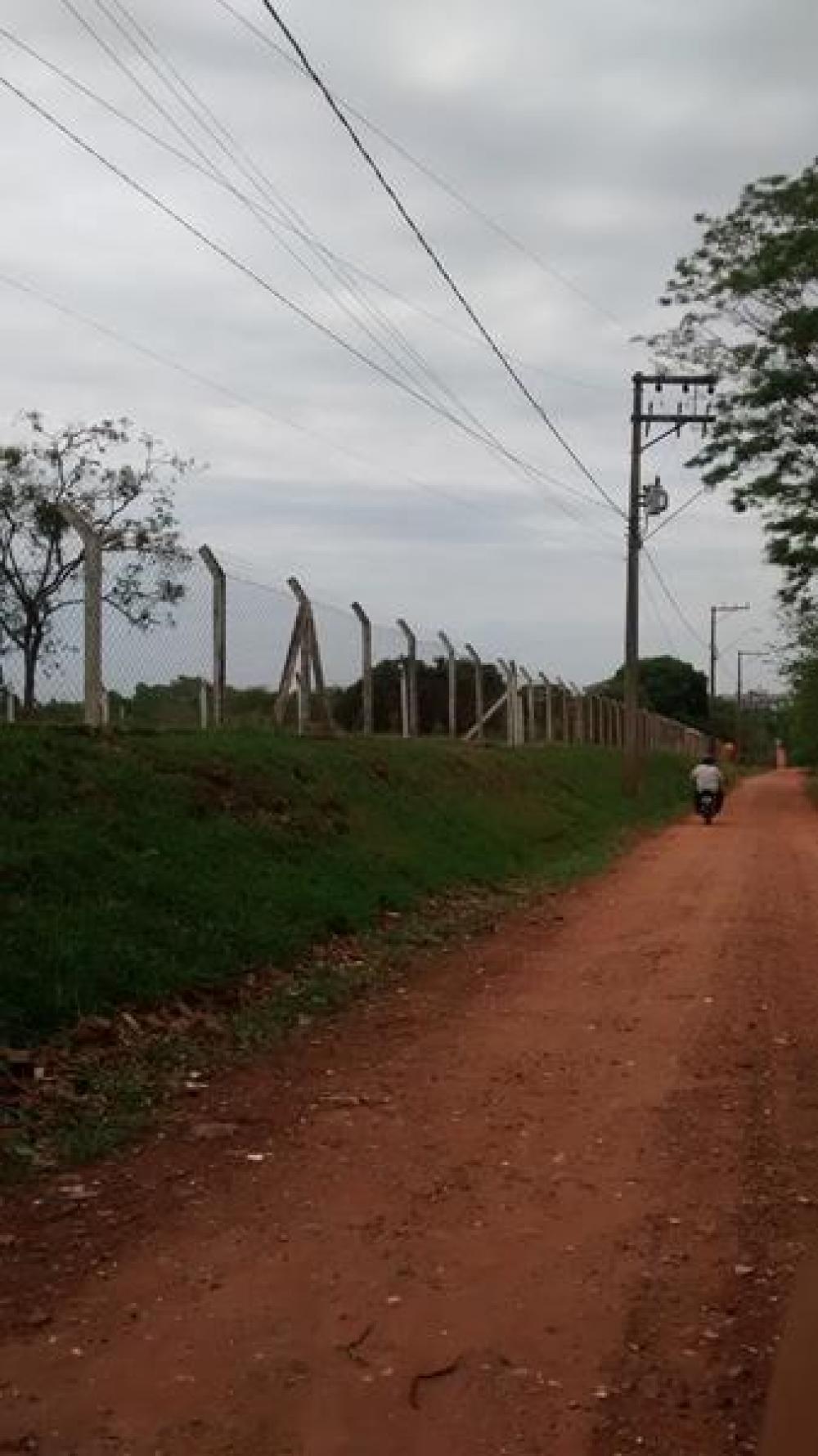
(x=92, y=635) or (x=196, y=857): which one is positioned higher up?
(x=92, y=635)

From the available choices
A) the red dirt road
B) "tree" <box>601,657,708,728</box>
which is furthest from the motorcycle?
"tree" <box>601,657,708,728</box>

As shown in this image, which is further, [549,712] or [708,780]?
[549,712]

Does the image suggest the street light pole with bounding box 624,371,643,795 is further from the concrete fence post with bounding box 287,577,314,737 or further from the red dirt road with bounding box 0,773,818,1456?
the red dirt road with bounding box 0,773,818,1456

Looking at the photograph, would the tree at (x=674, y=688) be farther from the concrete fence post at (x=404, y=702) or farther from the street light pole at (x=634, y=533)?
the concrete fence post at (x=404, y=702)

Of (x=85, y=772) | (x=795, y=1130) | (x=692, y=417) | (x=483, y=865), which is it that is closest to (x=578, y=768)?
(x=692, y=417)

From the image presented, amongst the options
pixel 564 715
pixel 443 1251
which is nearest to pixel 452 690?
pixel 564 715

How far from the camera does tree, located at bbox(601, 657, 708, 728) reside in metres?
104

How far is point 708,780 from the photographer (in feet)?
100

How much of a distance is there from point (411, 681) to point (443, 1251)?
18.5 meters

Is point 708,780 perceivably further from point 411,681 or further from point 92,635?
point 92,635

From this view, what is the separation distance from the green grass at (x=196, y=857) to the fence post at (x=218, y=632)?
0.52 metres

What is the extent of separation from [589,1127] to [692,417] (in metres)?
27.7

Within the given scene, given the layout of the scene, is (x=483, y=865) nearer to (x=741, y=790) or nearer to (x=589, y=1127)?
(x=589, y=1127)

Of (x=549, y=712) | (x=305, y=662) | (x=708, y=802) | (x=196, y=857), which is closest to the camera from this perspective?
(x=196, y=857)
